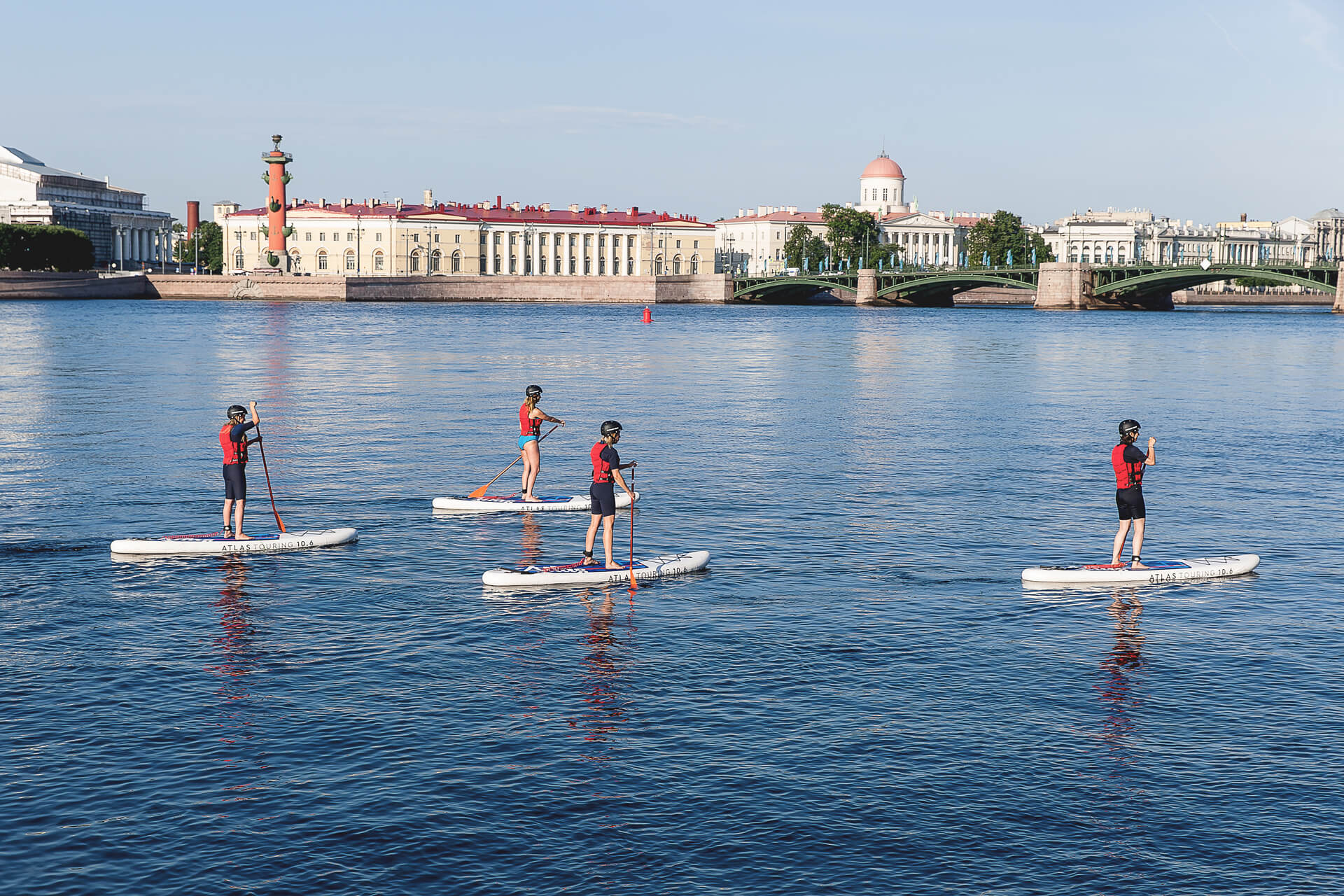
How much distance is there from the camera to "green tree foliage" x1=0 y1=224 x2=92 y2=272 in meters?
131

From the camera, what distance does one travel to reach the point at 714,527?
21516 millimetres

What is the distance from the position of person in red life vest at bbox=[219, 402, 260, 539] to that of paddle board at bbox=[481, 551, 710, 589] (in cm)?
332

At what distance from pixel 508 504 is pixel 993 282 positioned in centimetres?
10706

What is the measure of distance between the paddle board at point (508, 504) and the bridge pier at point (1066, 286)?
4414 inches

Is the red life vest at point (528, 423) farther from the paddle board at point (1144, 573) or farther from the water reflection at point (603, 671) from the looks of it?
→ the paddle board at point (1144, 573)

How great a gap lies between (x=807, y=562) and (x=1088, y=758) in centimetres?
744

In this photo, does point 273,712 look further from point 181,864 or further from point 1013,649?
point 1013,649

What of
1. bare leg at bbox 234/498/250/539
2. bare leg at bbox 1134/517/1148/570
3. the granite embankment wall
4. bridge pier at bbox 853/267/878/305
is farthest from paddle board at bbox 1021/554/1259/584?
the granite embankment wall

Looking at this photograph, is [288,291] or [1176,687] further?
[288,291]

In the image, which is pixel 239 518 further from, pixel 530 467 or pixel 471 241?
pixel 471 241

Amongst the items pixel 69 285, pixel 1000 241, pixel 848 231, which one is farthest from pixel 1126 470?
pixel 1000 241

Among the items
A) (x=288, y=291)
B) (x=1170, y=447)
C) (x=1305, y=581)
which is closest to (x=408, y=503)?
(x=1305, y=581)

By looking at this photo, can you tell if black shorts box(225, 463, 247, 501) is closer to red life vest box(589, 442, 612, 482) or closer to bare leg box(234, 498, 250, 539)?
bare leg box(234, 498, 250, 539)

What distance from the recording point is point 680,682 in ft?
45.1
